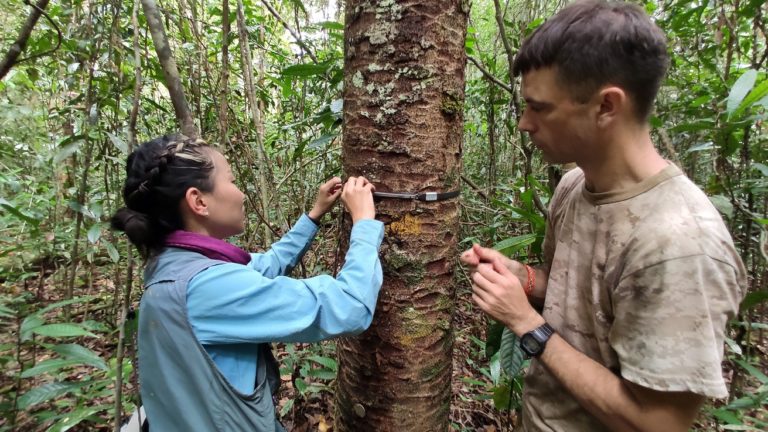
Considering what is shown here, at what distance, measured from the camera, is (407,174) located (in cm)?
129

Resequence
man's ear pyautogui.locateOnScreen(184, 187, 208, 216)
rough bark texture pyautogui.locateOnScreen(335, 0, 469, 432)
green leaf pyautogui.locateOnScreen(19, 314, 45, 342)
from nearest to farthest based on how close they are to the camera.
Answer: rough bark texture pyautogui.locateOnScreen(335, 0, 469, 432), man's ear pyautogui.locateOnScreen(184, 187, 208, 216), green leaf pyautogui.locateOnScreen(19, 314, 45, 342)

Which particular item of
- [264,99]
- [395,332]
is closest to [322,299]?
[395,332]

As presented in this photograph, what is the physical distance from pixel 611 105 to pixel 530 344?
66 centimetres

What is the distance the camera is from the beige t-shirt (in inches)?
32.1

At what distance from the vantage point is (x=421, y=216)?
1.31m

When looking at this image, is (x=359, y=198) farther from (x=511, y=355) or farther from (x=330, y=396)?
(x=330, y=396)

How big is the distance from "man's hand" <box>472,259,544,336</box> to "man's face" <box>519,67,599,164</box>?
1.27 feet

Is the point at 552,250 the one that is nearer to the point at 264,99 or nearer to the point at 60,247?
the point at 264,99

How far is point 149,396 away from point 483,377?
2.46m

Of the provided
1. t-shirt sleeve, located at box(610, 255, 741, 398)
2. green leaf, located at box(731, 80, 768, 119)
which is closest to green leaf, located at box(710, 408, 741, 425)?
green leaf, located at box(731, 80, 768, 119)

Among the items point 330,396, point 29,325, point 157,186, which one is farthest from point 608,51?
point 330,396

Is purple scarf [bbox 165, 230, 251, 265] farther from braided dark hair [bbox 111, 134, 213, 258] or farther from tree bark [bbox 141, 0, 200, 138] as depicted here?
tree bark [bbox 141, 0, 200, 138]

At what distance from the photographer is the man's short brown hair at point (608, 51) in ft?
3.05

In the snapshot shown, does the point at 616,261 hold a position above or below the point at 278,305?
above
